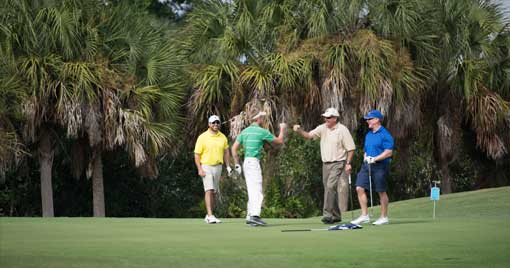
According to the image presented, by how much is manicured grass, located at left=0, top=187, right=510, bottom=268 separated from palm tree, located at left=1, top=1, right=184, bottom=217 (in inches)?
384

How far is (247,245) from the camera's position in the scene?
1278 centimetres

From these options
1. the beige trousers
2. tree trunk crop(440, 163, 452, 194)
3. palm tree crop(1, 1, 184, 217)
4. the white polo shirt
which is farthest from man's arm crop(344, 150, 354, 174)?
tree trunk crop(440, 163, 452, 194)

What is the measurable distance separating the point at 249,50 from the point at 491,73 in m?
6.71

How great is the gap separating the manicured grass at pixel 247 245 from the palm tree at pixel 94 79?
32.0 ft

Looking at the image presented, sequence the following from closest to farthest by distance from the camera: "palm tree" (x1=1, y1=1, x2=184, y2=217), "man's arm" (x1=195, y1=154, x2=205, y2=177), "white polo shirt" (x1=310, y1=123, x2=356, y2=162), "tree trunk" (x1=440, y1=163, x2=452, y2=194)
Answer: "white polo shirt" (x1=310, y1=123, x2=356, y2=162)
"man's arm" (x1=195, y1=154, x2=205, y2=177)
"palm tree" (x1=1, y1=1, x2=184, y2=217)
"tree trunk" (x1=440, y1=163, x2=452, y2=194)

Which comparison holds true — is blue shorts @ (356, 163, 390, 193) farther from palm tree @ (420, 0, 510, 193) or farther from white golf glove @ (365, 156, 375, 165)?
palm tree @ (420, 0, 510, 193)

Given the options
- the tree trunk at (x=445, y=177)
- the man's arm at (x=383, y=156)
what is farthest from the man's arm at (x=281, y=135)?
the tree trunk at (x=445, y=177)

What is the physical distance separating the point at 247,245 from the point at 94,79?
1557 centimetres

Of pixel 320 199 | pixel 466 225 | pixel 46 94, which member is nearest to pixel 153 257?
pixel 466 225

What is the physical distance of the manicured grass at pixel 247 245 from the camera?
35.2 feet

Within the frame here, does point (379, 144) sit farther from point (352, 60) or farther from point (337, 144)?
point (352, 60)

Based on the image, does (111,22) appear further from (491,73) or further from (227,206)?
(491,73)

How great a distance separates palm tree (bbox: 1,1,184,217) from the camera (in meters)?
27.6

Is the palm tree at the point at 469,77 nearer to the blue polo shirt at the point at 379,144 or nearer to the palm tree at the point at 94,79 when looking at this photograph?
the palm tree at the point at 94,79
